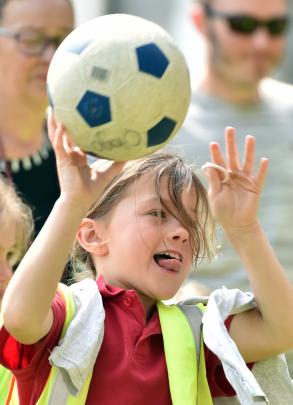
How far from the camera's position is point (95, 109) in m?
3.87

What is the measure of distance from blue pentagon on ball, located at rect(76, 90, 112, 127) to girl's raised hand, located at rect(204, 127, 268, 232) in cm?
41

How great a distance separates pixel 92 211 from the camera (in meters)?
4.38

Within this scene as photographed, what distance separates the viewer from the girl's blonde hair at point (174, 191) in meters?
4.26

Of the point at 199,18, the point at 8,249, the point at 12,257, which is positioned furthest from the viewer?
the point at 199,18

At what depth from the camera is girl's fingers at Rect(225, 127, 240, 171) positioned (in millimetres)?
4024

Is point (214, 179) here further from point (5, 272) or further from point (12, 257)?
point (12, 257)

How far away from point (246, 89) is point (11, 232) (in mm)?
2015

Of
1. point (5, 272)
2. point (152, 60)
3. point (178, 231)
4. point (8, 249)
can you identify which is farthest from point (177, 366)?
point (8, 249)

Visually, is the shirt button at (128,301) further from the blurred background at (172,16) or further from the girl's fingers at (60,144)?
the blurred background at (172,16)

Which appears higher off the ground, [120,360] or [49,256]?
[49,256]

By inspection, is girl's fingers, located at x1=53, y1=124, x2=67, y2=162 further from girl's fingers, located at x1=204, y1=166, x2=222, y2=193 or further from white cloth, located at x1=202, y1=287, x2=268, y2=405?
white cloth, located at x1=202, y1=287, x2=268, y2=405

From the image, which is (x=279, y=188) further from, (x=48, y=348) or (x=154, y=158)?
(x=48, y=348)

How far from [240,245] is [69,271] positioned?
109 cm

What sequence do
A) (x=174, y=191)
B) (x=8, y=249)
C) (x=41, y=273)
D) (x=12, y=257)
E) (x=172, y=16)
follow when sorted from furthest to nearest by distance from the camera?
(x=172, y=16), (x=12, y=257), (x=8, y=249), (x=174, y=191), (x=41, y=273)
